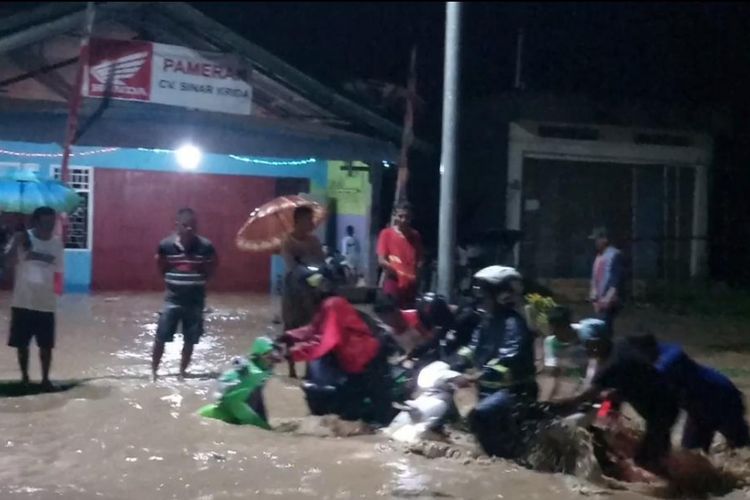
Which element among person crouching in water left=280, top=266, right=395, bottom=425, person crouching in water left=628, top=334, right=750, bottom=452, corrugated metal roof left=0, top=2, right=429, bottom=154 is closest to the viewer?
person crouching in water left=628, top=334, right=750, bottom=452

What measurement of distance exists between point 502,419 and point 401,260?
4.14 meters

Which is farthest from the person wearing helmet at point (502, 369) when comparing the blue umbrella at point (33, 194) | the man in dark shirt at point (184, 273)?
the blue umbrella at point (33, 194)

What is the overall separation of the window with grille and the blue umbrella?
16.3 ft

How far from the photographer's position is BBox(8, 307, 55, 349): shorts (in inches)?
378

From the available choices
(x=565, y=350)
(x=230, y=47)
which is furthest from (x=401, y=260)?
(x=230, y=47)

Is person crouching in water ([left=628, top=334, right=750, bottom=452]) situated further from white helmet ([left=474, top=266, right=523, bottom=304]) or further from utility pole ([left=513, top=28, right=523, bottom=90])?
utility pole ([left=513, top=28, right=523, bottom=90])

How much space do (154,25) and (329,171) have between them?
5646 mm

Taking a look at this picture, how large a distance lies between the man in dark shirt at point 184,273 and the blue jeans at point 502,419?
3714mm

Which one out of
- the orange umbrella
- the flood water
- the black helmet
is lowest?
the flood water

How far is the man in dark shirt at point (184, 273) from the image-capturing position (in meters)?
10.3

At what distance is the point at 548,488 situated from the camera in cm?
704

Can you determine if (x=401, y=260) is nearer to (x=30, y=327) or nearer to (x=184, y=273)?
(x=184, y=273)

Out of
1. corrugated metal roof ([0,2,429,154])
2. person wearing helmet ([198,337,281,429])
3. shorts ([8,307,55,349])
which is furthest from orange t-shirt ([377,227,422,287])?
corrugated metal roof ([0,2,429,154])

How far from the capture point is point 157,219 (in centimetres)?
2038
